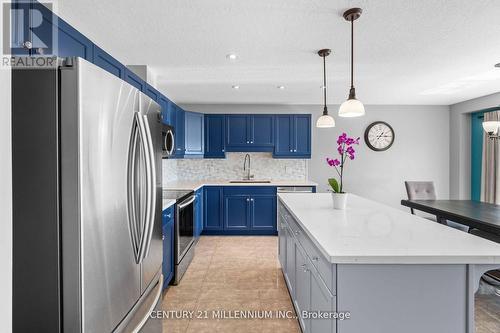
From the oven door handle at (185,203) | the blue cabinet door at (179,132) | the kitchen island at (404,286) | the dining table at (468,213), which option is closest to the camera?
the kitchen island at (404,286)

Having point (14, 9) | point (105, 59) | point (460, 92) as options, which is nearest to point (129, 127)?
point (14, 9)

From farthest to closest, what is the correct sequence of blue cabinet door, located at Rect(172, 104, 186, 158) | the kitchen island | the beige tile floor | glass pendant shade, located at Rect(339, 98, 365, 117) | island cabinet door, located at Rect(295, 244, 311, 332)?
blue cabinet door, located at Rect(172, 104, 186, 158) < the beige tile floor < glass pendant shade, located at Rect(339, 98, 365, 117) < island cabinet door, located at Rect(295, 244, 311, 332) < the kitchen island

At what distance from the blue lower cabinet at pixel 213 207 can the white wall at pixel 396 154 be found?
1.93 meters

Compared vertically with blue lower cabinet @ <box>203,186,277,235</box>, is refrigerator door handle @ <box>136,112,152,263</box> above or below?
above

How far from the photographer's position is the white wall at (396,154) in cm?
524

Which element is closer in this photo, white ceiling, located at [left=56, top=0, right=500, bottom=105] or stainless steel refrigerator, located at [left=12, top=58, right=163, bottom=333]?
stainless steel refrigerator, located at [left=12, top=58, right=163, bottom=333]

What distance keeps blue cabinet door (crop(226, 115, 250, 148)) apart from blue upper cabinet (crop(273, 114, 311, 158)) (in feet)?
1.91

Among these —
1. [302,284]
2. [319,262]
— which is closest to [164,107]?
[302,284]

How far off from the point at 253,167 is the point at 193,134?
1392 millimetres

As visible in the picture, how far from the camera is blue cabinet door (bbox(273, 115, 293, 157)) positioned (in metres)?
4.88

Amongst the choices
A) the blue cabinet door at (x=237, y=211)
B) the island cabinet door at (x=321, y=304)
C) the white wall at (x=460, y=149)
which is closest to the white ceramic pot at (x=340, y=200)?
the island cabinet door at (x=321, y=304)

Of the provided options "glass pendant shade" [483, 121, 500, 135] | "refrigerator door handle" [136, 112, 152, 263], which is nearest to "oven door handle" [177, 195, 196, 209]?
"refrigerator door handle" [136, 112, 152, 263]

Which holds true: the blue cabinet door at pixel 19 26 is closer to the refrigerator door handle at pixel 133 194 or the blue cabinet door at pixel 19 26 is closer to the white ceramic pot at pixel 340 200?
the refrigerator door handle at pixel 133 194

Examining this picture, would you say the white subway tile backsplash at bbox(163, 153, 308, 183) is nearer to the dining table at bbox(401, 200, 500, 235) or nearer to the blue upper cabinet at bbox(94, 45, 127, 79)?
the dining table at bbox(401, 200, 500, 235)
